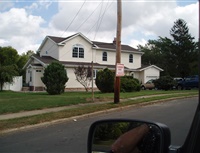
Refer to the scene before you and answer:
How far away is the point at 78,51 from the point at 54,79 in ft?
39.7

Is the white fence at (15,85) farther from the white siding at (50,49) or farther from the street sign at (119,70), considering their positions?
the street sign at (119,70)

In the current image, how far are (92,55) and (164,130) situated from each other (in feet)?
125

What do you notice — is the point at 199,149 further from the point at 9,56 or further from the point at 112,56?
the point at 9,56

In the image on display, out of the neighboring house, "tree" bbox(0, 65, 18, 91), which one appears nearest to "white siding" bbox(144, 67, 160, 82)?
the neighboring house

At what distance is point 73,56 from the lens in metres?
38.4

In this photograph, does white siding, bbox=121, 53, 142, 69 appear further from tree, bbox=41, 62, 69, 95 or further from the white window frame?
tree, bbox=41, 62, 69, 95

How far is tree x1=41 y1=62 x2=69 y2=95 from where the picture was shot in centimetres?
2708

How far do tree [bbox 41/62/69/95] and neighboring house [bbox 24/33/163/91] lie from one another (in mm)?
7116

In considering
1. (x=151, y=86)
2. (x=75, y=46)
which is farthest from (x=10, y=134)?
(x=151, y=86)

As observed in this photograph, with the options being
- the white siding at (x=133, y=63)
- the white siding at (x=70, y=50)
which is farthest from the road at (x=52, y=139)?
the white siding at (x=133, y=63)

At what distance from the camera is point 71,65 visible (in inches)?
Result: 1422

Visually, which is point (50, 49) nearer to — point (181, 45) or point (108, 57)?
point (108, 57)

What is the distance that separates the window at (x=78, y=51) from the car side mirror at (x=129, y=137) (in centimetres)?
3629

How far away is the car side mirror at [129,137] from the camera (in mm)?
1896
